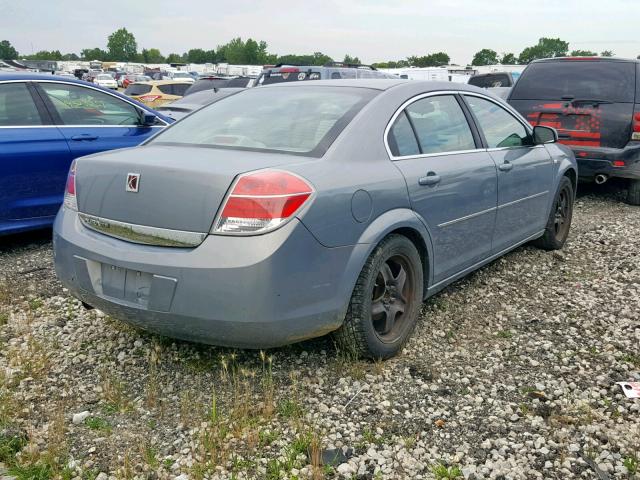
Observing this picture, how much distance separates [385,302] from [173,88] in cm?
1836

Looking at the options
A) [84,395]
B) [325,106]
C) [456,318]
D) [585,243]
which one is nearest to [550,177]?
[585,243]

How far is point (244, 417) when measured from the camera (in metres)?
2.96

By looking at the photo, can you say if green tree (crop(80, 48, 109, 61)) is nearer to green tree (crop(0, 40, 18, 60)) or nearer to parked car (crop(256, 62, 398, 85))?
green tree (crop(0, 40, 18, 60))

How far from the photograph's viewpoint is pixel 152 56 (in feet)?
489

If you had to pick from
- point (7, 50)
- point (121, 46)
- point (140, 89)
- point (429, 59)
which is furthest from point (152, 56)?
point (140, 89)

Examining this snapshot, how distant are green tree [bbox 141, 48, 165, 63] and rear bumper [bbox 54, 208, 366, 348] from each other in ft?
491

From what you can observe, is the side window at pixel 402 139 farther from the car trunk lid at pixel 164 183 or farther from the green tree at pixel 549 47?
the green tree at pixel 549 47

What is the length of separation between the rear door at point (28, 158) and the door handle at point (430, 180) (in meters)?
3.57

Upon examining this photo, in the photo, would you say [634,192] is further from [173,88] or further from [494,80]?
[173,88]

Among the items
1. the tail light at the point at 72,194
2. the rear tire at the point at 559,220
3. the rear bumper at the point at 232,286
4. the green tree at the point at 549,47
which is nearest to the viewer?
the rear bumper at the point at 232,286

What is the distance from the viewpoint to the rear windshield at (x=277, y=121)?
3.39m

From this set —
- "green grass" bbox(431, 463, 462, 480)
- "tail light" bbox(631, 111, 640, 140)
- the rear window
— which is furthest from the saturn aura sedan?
the rear window

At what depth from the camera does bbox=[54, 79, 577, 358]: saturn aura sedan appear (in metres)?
2.87

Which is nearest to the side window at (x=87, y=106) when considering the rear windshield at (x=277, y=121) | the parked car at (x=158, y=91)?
the rear windshield at (x=277, y=121)
